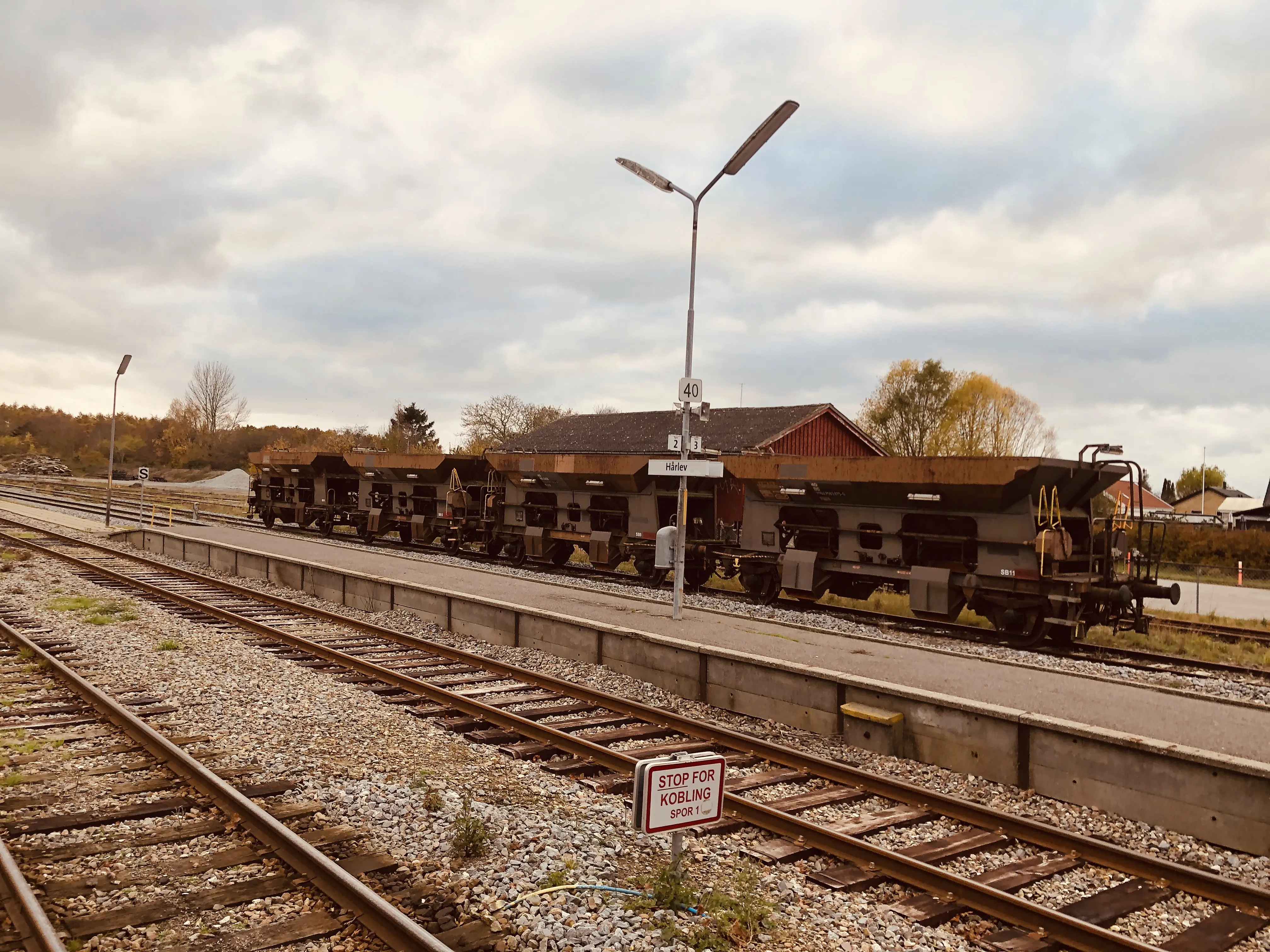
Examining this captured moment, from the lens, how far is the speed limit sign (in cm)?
1216

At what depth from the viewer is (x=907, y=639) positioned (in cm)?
1264

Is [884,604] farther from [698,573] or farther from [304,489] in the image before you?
[304,489]

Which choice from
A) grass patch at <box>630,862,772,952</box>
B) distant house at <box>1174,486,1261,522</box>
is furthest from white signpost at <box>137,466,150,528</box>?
distant house at <box>1174,486,1261,522</box>

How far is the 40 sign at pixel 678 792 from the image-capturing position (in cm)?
454

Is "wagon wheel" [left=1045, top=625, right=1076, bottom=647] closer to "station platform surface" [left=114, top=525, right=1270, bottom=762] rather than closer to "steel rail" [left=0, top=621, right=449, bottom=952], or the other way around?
"station platform surface" [left=114, top=525, right=1270, bottom=762]

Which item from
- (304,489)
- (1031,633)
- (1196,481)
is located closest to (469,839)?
(1031,633)

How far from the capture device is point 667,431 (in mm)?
38125

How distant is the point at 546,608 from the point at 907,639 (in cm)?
522

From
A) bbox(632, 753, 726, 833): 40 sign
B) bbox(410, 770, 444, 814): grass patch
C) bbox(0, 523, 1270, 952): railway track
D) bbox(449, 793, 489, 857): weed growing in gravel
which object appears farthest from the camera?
bbox(410, 770, 444, 814): grass patch

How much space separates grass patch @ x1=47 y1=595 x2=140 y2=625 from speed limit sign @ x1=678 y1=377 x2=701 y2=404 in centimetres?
900

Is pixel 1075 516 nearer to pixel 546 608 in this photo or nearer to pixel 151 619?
pixel 546 608

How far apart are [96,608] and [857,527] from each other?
1242cm

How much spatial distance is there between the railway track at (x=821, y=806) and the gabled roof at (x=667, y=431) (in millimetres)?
20161

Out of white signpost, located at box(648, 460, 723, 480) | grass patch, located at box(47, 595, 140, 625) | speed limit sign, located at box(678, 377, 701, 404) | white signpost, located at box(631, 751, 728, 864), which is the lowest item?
grass patch, located at box(47, 595, 140, 625)
